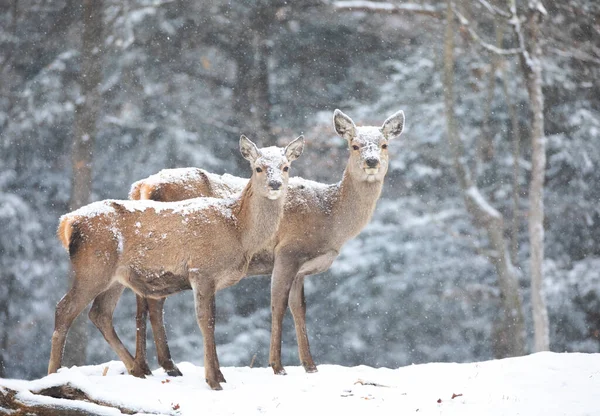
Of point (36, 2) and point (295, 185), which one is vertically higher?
point (36, 2)

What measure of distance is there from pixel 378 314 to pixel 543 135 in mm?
4772

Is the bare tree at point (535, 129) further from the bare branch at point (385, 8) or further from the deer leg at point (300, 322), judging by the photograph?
the deer leg at point (300, 322)

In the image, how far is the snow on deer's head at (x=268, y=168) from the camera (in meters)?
8.45

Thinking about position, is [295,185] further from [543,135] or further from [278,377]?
[543,135]

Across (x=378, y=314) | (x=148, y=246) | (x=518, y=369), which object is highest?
(x=148, y=246)

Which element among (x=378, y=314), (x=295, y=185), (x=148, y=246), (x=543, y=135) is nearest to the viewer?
(x=148, y=246)

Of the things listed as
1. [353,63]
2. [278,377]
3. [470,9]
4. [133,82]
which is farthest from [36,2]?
[278,377]

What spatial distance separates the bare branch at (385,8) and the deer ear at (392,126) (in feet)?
37.1

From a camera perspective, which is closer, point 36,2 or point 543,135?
point 543,135

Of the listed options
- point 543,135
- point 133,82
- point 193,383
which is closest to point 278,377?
point 193,383

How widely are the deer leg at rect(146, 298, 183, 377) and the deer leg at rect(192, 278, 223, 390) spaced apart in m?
0.81

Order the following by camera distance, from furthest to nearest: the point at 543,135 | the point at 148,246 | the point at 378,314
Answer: the point at 378,314, the point at 543,135, the point at 148,246

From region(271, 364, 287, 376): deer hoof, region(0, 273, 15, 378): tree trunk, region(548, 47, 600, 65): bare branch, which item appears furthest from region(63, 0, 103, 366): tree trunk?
region(548, 47, 600, 65): bare branch

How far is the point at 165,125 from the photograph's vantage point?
19.5 metres
